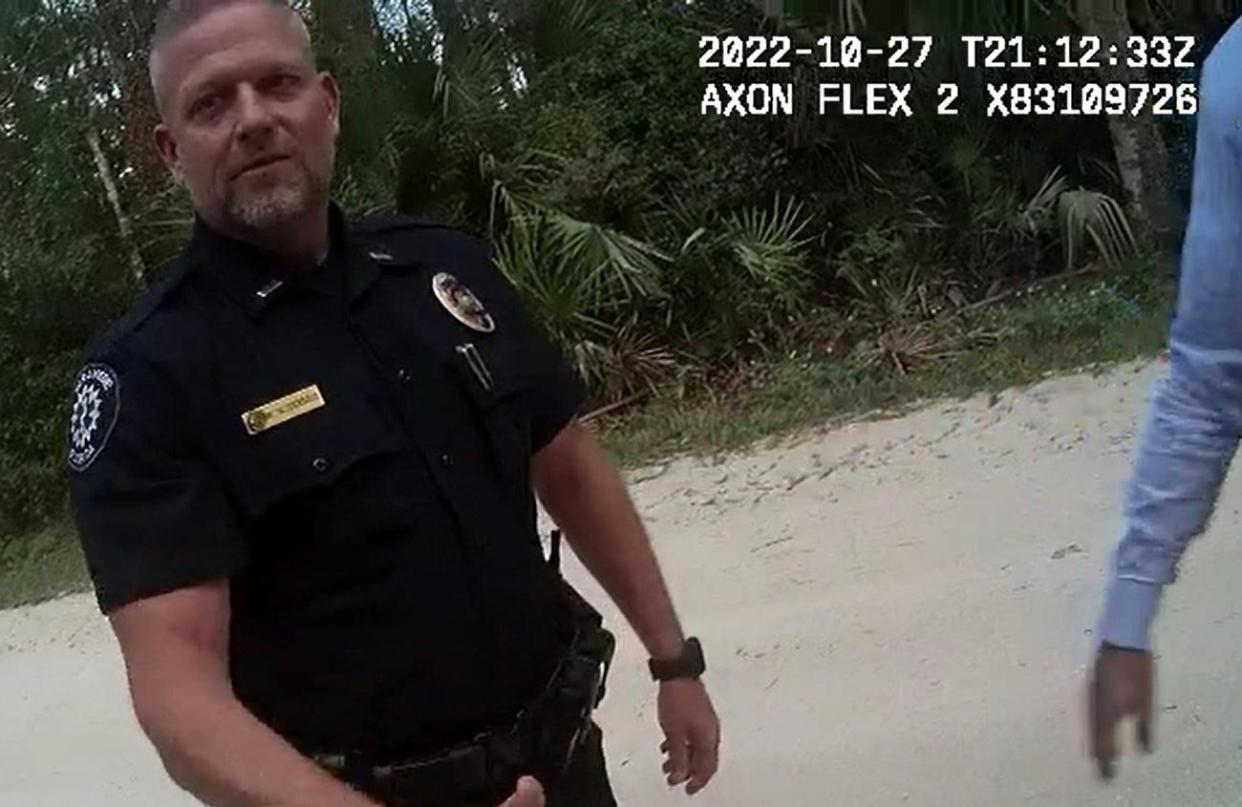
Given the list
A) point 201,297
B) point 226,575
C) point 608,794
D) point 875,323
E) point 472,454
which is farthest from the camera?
point 875,323

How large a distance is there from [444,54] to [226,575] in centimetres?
714

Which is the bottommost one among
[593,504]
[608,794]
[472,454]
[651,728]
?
[651,728]

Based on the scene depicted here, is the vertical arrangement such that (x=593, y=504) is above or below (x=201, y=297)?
below

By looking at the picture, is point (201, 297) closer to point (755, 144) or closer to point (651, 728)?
point (651, 728)

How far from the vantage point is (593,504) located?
212cm

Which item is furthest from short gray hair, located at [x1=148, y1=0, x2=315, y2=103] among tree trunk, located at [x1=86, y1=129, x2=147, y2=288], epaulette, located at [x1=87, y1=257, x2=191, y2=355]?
tree trunk, located at [x1=86, y1=129, x2=147, y2=288]

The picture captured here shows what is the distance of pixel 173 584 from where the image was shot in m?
1.44

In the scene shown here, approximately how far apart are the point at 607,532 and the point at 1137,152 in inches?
297

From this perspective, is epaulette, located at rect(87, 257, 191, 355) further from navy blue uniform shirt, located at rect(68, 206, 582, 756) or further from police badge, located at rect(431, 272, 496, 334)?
police badge, located at rect(431, 272, 496, 334)

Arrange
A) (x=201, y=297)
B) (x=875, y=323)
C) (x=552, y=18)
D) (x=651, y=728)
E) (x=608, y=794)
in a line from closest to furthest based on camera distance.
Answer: (x=201, y=297) → (x=608, y=794) → (x=651, y=728) → (x=875, y=323) → (x=552, y=18)

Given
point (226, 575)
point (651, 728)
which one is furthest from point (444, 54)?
point (226, 575)

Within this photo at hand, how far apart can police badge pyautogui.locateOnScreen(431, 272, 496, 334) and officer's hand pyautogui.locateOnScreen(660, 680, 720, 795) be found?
701 mm

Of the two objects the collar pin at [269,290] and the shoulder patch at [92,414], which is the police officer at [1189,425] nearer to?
the collar pin at [269,290]

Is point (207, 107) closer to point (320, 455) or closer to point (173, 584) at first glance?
point (320, 455)
